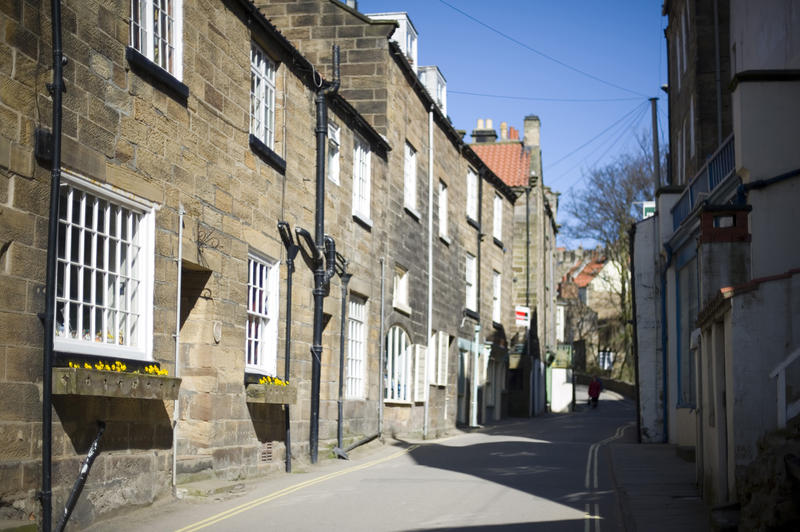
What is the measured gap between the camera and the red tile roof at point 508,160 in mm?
40344

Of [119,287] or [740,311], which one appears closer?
[740,311]

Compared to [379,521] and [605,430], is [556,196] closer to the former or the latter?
[605,430]

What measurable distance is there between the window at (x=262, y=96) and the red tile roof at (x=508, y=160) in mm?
26164

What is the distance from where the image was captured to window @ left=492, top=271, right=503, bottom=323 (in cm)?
3325

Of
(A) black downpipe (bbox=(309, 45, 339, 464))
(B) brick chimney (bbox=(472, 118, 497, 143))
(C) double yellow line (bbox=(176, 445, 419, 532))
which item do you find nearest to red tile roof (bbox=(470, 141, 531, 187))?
(B) brick chimney (bbox=(472, 118, 497, 143))

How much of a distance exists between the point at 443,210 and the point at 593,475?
512 inches

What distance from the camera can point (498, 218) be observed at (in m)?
33.8

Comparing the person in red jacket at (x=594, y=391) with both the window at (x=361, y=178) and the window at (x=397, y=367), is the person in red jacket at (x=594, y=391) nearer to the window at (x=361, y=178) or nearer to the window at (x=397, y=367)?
the window at (x=397, y=367)

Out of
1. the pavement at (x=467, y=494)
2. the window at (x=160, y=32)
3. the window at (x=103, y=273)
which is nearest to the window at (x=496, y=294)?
the pavement at (x=467, y=494)

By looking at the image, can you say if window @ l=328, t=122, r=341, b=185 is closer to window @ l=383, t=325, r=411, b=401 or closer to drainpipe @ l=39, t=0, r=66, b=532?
window @ l=383, t=325, r=411, b=401

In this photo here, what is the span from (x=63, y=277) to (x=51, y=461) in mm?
1676

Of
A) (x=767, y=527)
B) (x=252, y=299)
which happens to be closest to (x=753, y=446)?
(x=767, y=527)

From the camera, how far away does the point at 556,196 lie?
2104 inches

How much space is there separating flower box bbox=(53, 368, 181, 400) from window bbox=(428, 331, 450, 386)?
14919 millimetres
